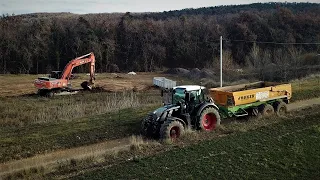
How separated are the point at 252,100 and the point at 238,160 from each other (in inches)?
229

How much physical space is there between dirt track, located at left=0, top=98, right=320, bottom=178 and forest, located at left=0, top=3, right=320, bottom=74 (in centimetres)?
3758

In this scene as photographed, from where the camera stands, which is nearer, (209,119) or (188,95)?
(188,95)

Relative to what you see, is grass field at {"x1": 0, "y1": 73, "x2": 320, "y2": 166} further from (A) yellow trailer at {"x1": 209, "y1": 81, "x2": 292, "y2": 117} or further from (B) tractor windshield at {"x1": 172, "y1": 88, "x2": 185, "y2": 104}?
(A) yellow trailer at {"x1": 209, "y1": 81, "x2": 292, "y2": 117}

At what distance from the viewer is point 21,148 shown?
46.1 ft

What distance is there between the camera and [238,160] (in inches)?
467

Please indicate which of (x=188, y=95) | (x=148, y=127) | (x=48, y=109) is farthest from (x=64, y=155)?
(x=48, y=109)

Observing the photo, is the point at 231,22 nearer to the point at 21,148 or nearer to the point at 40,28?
the point at 40,28

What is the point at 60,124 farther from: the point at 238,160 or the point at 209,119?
the point at 238,160

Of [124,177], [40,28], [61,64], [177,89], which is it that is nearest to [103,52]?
[61,64]

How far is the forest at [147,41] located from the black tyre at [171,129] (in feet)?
122

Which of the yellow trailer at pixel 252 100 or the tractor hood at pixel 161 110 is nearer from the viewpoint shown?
the tractor hood at pixel 161 110

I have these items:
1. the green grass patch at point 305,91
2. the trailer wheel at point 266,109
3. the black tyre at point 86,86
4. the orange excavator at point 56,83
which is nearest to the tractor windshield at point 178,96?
the trailer wheel at point 266,109

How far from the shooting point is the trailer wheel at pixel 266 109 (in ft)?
56.7

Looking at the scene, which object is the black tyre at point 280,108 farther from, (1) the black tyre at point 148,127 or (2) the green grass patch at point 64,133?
(1) the black tyre at point 148,127
